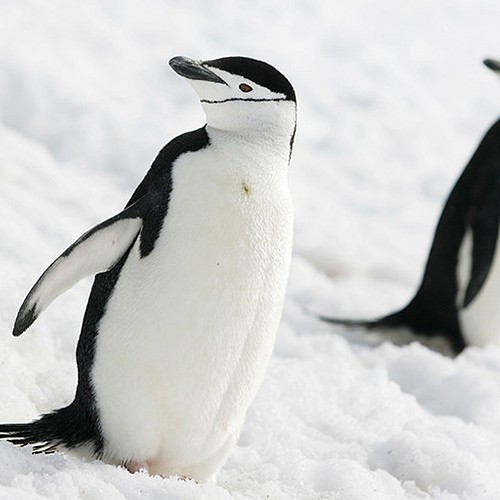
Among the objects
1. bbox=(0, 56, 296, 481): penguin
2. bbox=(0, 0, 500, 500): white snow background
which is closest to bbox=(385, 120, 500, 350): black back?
bbox=(0, 0, 500, 500): white snow background

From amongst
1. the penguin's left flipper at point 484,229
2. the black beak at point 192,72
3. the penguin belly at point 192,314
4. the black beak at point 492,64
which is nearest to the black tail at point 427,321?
the penguin's left flipper at point 484,229

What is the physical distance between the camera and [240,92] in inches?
86.2

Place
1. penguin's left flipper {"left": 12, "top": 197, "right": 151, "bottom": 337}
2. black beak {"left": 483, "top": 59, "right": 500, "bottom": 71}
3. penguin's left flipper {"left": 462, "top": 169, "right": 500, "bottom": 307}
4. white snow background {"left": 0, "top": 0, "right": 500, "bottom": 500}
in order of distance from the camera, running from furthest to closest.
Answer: black beak {"left": 483, "top": 59, "right": 500, "bottom": 71} < penguin's left flipper {"left": 462, "top": 169, "right": 500, "bottom": 307} < white snow background {"left": 0, "top": 0, "right": 500, "bottom": 500} < penguin's left flipper {"left": 12, "top": 197, "right": 151, "bottom": 337}

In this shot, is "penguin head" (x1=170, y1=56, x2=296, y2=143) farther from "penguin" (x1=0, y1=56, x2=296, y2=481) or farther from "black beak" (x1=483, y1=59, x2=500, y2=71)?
"black beak" (x1=483, y1=59, x2=500, y2=71)

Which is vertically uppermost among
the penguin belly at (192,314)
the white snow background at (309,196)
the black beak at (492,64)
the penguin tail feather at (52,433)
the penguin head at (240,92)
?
the penguin head at (240,92)

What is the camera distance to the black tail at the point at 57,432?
87.0 inches

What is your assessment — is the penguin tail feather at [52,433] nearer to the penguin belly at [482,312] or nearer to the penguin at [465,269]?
the penguin at [465,269]

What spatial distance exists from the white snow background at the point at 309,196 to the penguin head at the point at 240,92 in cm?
69

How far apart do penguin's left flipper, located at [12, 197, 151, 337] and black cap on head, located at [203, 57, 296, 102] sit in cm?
30

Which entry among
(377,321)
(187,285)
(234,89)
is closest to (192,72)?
(234,89)

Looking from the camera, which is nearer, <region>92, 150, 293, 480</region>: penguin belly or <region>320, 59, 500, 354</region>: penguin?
<region>92, 150, 293, 480</region>: penguin belly

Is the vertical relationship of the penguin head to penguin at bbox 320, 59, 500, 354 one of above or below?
above

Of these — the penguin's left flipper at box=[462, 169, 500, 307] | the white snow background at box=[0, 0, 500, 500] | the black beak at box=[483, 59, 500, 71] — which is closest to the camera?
the white snow background at box=[0, 0, 500, 500]

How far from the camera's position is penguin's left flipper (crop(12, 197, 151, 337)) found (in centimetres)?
213
